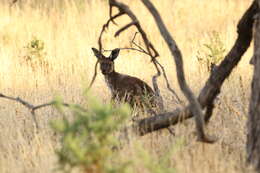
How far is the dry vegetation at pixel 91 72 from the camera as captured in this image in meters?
4.96

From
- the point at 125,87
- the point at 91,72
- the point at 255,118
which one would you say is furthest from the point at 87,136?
the point at 91,72

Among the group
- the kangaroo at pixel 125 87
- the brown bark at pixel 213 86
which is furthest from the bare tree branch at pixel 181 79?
the kangaroo at pixel 125 87

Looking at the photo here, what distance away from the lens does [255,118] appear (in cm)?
442

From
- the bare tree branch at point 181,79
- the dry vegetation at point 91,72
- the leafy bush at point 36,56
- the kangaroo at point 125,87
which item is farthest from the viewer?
the leafy bush at point 36,56

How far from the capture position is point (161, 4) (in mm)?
14781

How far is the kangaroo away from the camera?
7.38 m

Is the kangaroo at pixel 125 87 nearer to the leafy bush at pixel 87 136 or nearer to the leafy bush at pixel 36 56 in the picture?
the leafy bush at pixel 36 56

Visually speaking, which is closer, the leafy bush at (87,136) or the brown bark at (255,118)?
the leafy bush at (87,136)

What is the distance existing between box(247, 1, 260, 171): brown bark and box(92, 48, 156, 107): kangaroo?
8.17ft

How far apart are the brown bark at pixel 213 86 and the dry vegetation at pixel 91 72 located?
22 centimetres

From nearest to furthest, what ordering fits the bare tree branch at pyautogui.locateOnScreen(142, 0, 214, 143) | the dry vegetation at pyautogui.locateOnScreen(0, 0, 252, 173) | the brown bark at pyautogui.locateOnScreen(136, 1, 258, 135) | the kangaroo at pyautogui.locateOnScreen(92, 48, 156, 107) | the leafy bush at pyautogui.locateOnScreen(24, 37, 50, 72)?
the bare tree branch at pyautogui.locateOnScreen(142, 0, 214, 143), the brown bark at pyautogui.locateOnScreen(136, 1, 258, 135), the dry vegetation at pyautogui.locateOnScreen(0, 0, 252, 173), the kangaroo at pyautogui.locateOnScreen(92, 48, 156, 107), the leafy bush at pyautogui.locateOnScreen(24, 37, 50, 72)

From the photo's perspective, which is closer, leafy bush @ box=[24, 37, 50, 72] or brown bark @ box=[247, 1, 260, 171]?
brown bark @ box=[247, 1, 260, 171]

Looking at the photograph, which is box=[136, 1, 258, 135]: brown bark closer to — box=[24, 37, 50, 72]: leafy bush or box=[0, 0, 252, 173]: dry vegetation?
box=[0, 0, 252, 173]: dry vegetation

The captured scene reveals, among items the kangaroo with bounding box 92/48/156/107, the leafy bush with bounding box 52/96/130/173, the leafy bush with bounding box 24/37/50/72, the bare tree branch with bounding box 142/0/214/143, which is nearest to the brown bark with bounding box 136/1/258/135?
the bare tree branch with bounding box 142/0/214/143
